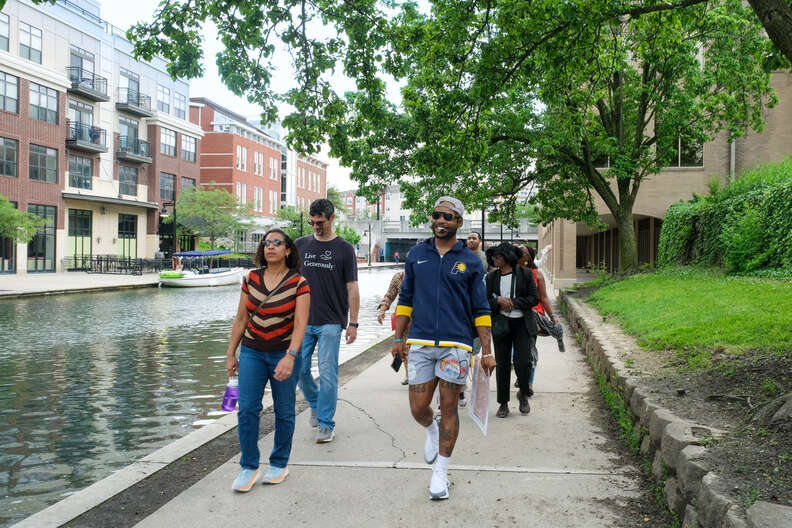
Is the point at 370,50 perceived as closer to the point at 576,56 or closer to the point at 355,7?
the point at 355,7

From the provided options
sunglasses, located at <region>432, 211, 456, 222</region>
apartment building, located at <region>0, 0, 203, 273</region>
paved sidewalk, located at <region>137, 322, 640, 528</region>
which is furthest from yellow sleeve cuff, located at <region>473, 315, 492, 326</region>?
apartment building, located at <region>0, 0, 203, 273</region>

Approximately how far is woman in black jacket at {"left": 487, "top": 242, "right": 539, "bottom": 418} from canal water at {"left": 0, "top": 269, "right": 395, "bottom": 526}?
114 inches

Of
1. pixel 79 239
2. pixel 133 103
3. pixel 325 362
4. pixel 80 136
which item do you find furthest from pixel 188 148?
pixel 325 362

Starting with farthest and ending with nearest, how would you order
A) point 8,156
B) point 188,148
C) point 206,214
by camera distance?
point 188,148
point 206,214
point 8,156

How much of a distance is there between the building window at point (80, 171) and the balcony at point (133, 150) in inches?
125

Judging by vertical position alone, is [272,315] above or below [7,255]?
below

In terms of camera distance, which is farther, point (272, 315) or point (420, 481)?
point (420, 481)

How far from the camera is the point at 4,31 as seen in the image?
35812 mm

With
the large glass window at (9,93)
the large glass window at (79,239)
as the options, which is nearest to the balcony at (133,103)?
the large glass window at (79,239)

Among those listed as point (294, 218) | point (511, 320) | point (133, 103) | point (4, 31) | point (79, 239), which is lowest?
point (511, 320)

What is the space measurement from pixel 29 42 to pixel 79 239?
11.7 meters

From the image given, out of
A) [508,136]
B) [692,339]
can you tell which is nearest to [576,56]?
[692,339]

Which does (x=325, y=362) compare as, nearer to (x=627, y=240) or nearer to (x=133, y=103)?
(x=627, y=240)

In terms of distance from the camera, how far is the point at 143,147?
162 feet
